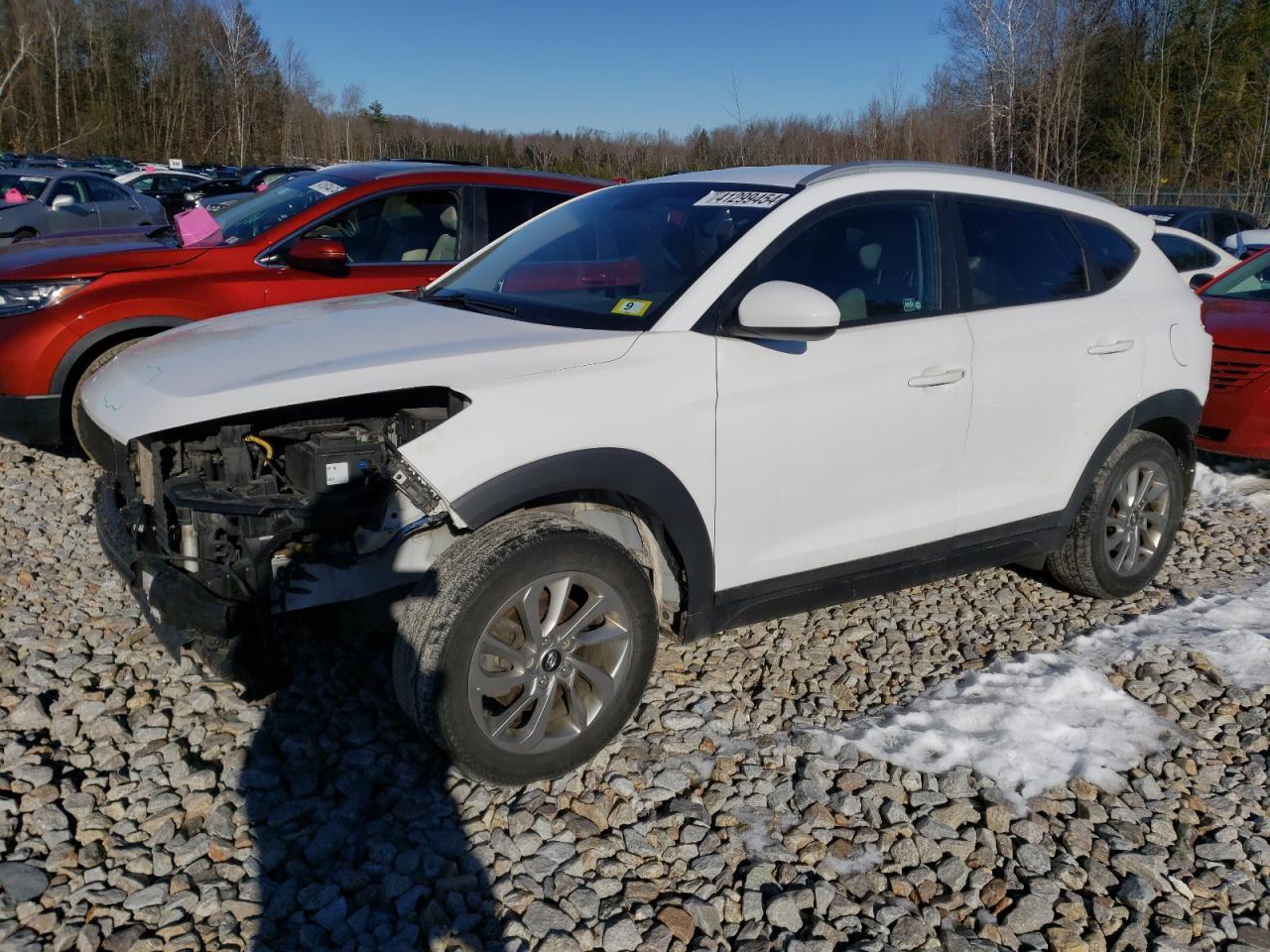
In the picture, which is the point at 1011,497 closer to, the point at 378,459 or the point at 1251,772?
the point at 1251,772

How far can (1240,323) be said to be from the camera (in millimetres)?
6500

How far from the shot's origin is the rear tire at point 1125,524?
4.43 metres

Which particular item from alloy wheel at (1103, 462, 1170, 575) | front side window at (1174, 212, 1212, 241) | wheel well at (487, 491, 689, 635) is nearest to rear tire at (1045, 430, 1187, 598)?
alloy wheel at (1103, 462, 1170, 575)

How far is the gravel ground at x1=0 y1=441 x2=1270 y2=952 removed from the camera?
8.53 feet

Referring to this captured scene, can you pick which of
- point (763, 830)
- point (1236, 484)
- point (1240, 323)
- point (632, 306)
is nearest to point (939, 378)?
point (632, 306)

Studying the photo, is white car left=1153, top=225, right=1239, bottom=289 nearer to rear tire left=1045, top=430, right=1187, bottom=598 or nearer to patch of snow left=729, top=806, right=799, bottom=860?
rear tire left=1045, top=430, right=1187, bottom=598

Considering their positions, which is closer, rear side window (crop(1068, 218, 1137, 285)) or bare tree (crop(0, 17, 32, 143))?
rear side window (crop(1068, 218, 1137, 285))

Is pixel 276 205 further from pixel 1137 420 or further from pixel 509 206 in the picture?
pixel 1137 420

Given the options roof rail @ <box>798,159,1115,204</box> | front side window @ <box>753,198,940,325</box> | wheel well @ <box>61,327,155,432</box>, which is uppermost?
roof rail @ <box>798,159,1115,204</box>

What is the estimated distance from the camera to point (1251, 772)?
3.39m

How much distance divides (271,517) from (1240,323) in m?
6.06

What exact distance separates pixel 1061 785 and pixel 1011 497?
3.96 feet

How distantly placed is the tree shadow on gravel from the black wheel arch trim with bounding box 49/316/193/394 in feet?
8.61

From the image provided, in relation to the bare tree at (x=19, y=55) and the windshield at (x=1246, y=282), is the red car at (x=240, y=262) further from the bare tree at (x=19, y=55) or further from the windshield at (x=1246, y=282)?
the bare tree at (x=19, y=55)
